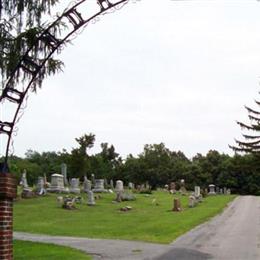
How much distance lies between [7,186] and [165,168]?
8122cm

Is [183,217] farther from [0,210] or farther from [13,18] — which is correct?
[0,210]

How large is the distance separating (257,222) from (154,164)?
63409 millimetres

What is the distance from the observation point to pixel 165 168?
9050 cm

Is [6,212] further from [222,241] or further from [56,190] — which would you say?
[56,190]

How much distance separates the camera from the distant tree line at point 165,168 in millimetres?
79113

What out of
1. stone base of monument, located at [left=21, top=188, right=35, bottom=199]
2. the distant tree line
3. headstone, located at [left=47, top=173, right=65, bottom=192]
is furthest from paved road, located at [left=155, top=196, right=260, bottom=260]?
the distant tree line

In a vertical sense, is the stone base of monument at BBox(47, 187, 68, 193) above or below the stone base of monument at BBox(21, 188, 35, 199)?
above

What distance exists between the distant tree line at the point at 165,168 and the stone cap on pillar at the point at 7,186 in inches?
2331

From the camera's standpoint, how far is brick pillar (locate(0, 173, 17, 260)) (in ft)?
31.9

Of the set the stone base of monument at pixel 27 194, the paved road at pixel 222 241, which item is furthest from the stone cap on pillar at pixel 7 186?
the stone base of monument at pixel 27 194

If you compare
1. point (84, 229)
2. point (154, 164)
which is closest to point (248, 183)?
point (154, 164)

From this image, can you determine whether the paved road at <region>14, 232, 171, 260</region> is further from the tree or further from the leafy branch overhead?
the tree

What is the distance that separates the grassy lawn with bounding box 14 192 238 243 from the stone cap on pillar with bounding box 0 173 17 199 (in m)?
12.2

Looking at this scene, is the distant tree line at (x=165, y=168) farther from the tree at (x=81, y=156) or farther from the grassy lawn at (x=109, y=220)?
the grassy lawn at (x=109, y=220)
